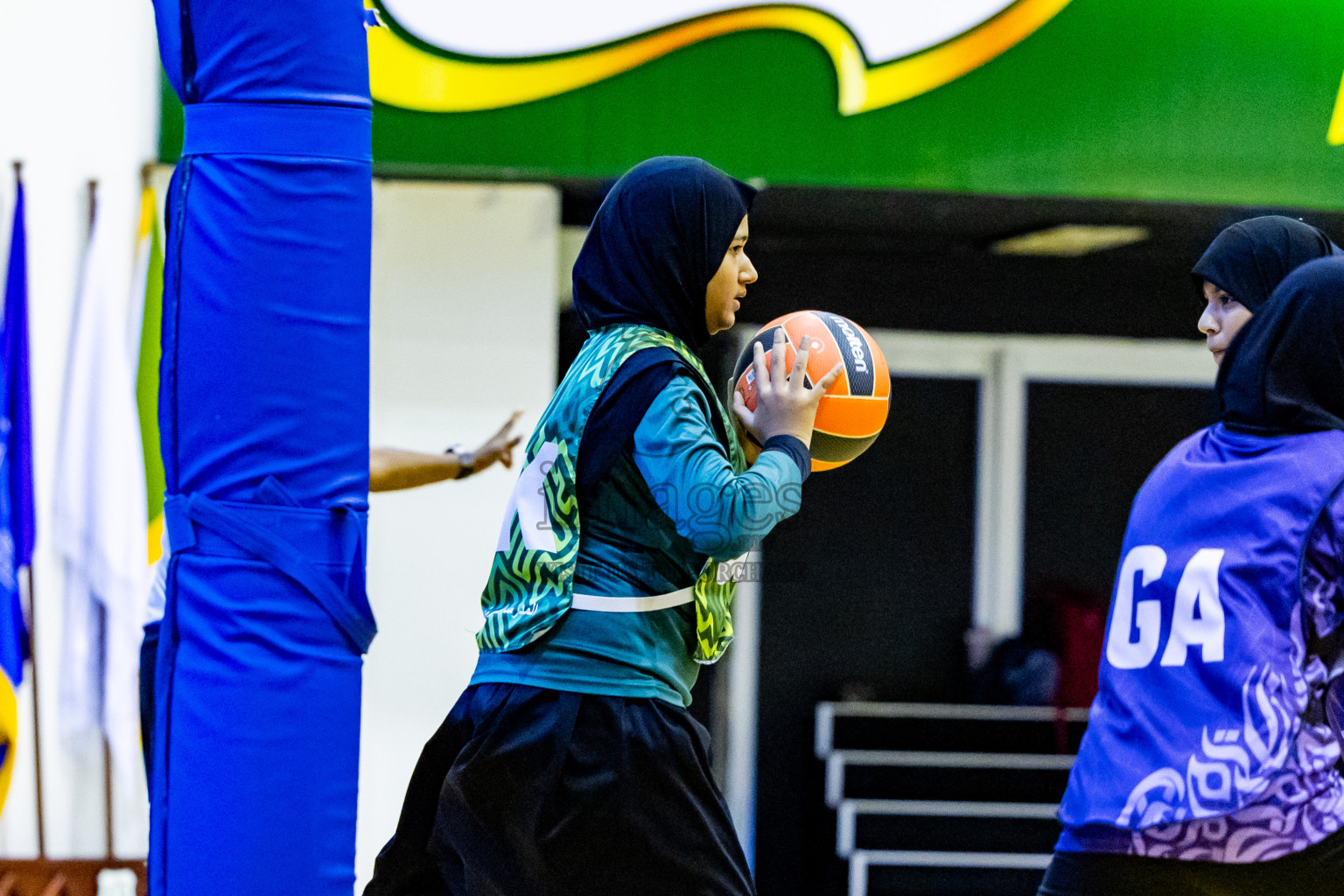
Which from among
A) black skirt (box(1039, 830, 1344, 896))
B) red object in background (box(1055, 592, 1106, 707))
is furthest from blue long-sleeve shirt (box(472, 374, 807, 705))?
red object in background (box(1055, 592, 1106, 707))

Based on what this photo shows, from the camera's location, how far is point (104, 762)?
4.71 meters

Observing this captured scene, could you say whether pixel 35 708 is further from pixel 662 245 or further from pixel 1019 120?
pixel 1019 120

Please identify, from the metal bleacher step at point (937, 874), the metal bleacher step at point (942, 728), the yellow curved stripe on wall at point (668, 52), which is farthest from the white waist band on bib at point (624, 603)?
the metal bleacher step at point (942, 728)

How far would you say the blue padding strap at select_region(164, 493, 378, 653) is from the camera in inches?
83.1

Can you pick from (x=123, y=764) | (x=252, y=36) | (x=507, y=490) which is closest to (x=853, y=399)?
(x=252, y=36)

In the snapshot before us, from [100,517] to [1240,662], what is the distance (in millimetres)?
3531

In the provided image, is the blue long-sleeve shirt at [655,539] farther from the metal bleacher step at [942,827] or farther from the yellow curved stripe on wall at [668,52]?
the metal bleacher step at [942,827]

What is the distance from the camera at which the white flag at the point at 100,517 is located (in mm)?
4527

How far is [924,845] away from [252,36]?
187 inches

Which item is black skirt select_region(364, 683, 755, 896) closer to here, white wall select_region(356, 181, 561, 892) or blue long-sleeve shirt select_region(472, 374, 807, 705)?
blue long-sleeve shirt select_region(472, 374, 807, 705)

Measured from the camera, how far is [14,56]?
15.3ft

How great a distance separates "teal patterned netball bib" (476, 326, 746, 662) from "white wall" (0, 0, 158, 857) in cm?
277

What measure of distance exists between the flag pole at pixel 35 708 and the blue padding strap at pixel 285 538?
8.92 feet

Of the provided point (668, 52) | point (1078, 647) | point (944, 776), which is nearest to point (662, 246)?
point (668, 52)
